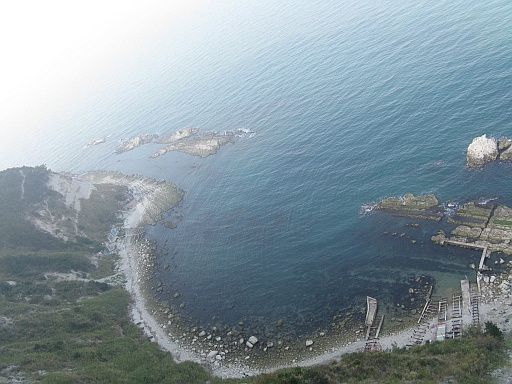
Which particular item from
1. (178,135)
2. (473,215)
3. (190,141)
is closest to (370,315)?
(473,215)

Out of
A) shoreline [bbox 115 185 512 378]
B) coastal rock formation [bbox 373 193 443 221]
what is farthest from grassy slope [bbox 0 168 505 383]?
coastal rock formation [bbox 373 193 443 221]

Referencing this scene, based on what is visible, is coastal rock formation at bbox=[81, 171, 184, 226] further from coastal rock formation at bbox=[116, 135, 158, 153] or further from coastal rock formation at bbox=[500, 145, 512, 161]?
coastal rock formation at bbox=[500, 145, 512, 161]

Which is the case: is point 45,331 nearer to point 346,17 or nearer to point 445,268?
point 445,268

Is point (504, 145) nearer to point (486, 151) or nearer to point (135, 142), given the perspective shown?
point (486, 151)

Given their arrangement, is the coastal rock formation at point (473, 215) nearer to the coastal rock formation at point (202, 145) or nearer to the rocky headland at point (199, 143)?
the rocky headland at point (199, 143)

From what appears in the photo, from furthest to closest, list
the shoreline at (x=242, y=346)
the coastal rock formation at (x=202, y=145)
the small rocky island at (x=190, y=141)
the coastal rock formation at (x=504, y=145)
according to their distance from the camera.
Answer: the small rocky island at (x=190, y=141)
the coastal rock formation at (x=202, y=145)
the coastal rock formation at (x=504, y=145)
the shoreline at (x=242, y=346)

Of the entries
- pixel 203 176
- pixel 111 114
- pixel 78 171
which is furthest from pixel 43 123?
pixel 203 176

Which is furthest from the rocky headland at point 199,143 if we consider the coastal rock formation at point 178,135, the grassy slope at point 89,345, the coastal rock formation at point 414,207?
the coastal rock formation at point 414,207
